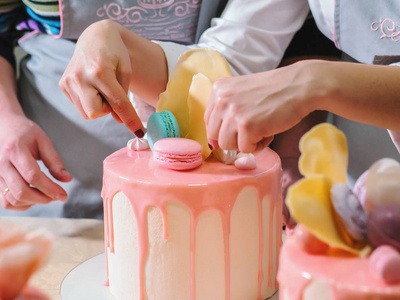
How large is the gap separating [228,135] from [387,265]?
36cm

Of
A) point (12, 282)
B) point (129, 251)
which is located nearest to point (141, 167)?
point (129, 251)

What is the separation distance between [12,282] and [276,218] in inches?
21.5

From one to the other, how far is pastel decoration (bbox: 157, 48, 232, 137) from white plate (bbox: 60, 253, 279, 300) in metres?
0.30

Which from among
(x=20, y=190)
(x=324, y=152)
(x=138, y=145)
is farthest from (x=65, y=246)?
(x=324, y=152)

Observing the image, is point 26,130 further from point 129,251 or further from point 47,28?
point 129,251

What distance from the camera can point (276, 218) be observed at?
894 mm

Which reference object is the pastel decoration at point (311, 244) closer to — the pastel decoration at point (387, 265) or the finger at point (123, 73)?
the pastel decoration at point (387, 265)

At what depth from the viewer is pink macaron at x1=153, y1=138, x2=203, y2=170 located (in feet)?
2.71

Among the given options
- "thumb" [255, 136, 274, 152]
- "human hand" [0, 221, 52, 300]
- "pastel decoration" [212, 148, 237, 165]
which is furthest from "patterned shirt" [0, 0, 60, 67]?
"human hand" [0, 221, 52, 300]

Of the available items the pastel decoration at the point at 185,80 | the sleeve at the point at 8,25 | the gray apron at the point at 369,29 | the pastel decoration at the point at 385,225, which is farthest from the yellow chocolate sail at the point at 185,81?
the sleeve at the point at 8,25

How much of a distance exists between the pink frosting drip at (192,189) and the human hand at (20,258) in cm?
33

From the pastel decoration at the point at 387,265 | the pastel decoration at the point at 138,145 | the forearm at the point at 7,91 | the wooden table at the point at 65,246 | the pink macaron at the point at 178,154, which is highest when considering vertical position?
the pastel decoration at the point at 387,265

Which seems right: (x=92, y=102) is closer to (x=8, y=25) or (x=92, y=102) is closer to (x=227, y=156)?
(x=227, y=156)

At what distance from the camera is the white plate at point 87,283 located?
88 cm
